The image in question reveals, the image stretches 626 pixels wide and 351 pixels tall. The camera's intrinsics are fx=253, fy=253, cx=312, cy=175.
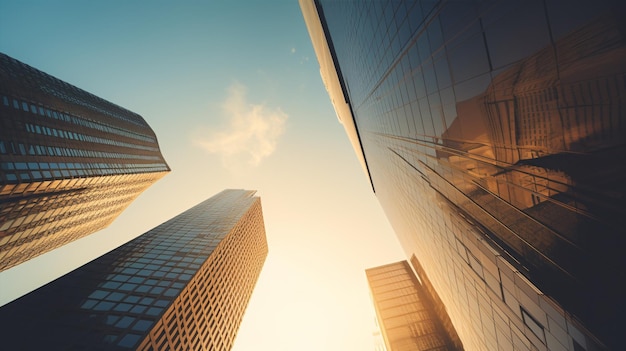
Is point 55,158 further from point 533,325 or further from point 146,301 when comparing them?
point 533,325

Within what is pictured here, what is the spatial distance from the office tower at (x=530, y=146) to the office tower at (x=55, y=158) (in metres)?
51.1

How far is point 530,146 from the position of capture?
26.6 feet

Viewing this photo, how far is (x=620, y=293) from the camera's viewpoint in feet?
22.1

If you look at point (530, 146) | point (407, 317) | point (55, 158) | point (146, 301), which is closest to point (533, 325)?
point (530, 146)

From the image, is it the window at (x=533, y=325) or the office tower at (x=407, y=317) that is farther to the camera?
the office tower at (x=407, y=317)

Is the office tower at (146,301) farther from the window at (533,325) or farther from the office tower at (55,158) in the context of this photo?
the window at (533,325)

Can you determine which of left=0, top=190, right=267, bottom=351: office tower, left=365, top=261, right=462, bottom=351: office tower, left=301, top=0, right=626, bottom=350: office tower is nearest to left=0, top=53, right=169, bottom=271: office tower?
left=0, top=190, right=267, bottom=351: office tower

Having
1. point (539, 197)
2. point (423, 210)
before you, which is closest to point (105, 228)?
point (423, 210)

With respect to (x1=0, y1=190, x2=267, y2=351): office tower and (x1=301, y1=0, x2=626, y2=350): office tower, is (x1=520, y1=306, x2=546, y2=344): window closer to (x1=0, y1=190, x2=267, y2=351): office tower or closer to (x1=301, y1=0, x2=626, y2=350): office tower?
(x1=301, y1=0, x2=626, y2=350): office tower

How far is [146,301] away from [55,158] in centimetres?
3104

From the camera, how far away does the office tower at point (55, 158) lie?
3783cm

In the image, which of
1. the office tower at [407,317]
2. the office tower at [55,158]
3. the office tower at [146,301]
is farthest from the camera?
the office tower at [407,317]

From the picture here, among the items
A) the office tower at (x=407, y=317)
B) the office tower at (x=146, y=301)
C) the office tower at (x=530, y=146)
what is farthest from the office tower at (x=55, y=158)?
the office tower at (x=407, y=317)

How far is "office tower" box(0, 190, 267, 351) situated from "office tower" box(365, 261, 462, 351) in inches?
1770
